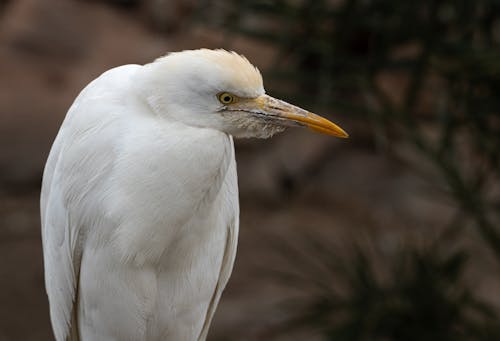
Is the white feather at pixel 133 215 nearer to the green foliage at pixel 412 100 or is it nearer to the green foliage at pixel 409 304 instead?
the green foliage at pixel 412 100

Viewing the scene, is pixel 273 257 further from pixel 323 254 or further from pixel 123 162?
pixel 123 162

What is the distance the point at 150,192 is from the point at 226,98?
0.23 metres

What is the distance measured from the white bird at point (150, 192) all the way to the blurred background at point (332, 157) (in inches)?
42.4

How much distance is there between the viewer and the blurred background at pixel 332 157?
8.87 feet

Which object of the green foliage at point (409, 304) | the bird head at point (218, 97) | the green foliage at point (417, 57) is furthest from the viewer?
the green foliage at point (409, 304)

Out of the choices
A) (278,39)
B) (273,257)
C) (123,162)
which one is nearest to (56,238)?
(123,162)

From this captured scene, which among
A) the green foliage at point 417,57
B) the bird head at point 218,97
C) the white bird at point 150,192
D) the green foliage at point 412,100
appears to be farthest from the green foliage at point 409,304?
the bird head at point 218,97

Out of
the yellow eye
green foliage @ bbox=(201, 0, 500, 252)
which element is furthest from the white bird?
green foliage @ bbox=(201, 0, 500, 252)

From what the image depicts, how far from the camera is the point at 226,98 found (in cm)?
147

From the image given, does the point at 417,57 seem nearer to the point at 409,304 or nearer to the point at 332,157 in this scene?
the point at 409,304

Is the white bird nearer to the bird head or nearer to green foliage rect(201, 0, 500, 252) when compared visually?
the bird head

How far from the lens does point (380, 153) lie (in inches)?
231

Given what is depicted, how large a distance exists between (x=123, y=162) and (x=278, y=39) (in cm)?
131

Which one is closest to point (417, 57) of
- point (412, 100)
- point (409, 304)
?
point (412, 100)
